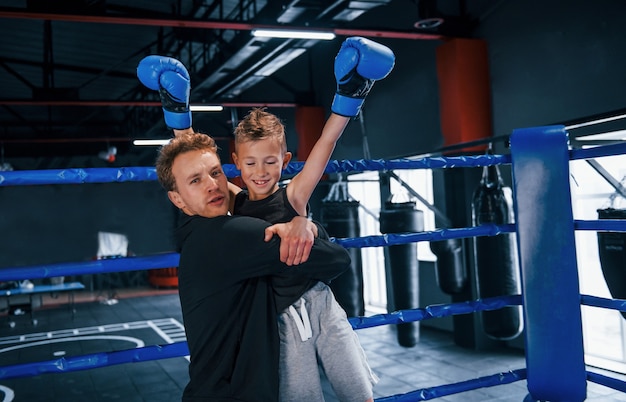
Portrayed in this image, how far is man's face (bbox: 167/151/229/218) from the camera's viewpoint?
1.19m

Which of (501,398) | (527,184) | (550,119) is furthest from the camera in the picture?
(550,119)

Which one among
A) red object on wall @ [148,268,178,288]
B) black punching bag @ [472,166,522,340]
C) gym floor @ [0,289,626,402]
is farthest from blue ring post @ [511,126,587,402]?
red object on wall @ [148,268,178,288]

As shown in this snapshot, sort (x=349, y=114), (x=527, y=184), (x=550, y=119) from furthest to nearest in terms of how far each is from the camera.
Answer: (x=550, y=119)
(x=527, y=184)
(x=349, y=114)

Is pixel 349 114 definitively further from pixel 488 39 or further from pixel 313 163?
pixel 488 39

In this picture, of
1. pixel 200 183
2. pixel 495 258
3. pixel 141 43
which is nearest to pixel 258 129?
pixel 200 183

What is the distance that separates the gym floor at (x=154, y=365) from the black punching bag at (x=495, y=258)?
0.54 metres

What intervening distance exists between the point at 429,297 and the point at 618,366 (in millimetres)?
2161

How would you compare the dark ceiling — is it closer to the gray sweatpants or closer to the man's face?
the man's face

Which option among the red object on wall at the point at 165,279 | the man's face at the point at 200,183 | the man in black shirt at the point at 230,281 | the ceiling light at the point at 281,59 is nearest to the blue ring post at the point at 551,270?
the man in black shirt at the point at 230,281

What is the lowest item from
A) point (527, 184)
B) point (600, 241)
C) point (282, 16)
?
point (600, 241)

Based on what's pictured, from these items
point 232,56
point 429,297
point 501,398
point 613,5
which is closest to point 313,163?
point 501,398

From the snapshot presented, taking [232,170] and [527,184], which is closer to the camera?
[232,170]

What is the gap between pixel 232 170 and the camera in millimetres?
1520

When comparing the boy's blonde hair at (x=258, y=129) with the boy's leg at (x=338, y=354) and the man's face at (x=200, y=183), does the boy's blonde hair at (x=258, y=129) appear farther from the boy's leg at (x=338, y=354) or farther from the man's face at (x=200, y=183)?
the boy's leg at (x=338, y=354)
